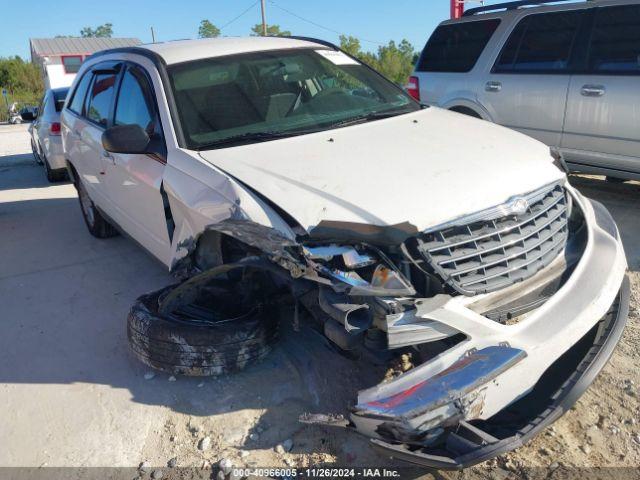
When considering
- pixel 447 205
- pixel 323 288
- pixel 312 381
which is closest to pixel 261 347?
pixel 312 381

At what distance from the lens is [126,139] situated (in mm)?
3332

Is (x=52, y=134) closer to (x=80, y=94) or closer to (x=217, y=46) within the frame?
(x=80, y=94)

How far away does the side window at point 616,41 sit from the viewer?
198 inches

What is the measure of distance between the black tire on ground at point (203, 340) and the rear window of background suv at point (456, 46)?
460 cm

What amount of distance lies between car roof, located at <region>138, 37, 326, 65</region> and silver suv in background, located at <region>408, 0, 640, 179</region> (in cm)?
252

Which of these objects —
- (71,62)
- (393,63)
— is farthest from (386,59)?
(71,62)

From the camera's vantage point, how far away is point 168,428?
9.40ft

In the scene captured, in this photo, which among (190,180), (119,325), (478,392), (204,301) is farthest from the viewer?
(119,325)

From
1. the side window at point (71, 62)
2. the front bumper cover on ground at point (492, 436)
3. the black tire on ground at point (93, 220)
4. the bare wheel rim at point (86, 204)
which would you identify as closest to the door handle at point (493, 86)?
the front bumper cover on ground at point (492, 436)

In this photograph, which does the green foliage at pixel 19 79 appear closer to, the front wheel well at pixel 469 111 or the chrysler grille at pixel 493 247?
the front wheel well at pixel 469 111

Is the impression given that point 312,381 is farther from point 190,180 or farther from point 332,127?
point 332,127

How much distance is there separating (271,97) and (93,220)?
307 centimetres

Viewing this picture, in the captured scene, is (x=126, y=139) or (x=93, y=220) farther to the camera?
(x=93, y=220)

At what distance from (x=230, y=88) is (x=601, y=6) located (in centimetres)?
391
